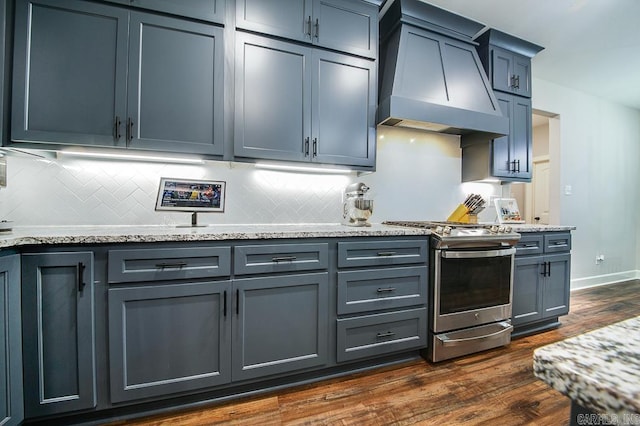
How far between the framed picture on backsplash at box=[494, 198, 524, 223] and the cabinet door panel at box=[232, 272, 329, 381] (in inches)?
87.1

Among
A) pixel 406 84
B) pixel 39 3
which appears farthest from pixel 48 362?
pixel 406 84

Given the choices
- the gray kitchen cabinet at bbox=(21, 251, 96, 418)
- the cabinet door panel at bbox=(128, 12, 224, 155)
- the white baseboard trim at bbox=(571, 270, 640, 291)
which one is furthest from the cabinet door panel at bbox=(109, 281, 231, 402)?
the white baseboard trim at bbox=(571, 270, 640, 291)

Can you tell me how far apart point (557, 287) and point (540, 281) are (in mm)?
271

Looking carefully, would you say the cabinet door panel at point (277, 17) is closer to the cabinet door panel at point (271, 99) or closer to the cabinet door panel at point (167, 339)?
the cabinet door panel at point (271, 99)

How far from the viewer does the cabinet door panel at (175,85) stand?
164 centimetres

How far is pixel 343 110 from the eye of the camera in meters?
2.09

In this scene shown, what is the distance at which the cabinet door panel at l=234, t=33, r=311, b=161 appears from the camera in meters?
1.84

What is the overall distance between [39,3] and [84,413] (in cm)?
215

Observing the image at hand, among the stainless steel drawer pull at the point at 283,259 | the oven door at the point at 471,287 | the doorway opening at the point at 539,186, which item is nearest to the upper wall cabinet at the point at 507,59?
the oven door at the point at 471,287

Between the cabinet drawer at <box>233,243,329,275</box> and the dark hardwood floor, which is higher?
the cabinet drawer at <box>233,243,329,275</box>

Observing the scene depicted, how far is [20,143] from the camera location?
149 centimetres

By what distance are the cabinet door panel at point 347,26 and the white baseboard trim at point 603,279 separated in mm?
4176

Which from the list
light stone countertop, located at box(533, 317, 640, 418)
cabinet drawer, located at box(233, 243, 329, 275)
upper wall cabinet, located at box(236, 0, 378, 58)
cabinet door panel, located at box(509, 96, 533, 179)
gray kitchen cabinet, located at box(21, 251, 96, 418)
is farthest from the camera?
cabinet door panel, located at box(509, 96, 533, 179)

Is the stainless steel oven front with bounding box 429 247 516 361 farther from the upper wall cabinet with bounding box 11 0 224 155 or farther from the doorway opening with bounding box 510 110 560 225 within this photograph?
the doorway opening with bounding box 510 110 560 225
